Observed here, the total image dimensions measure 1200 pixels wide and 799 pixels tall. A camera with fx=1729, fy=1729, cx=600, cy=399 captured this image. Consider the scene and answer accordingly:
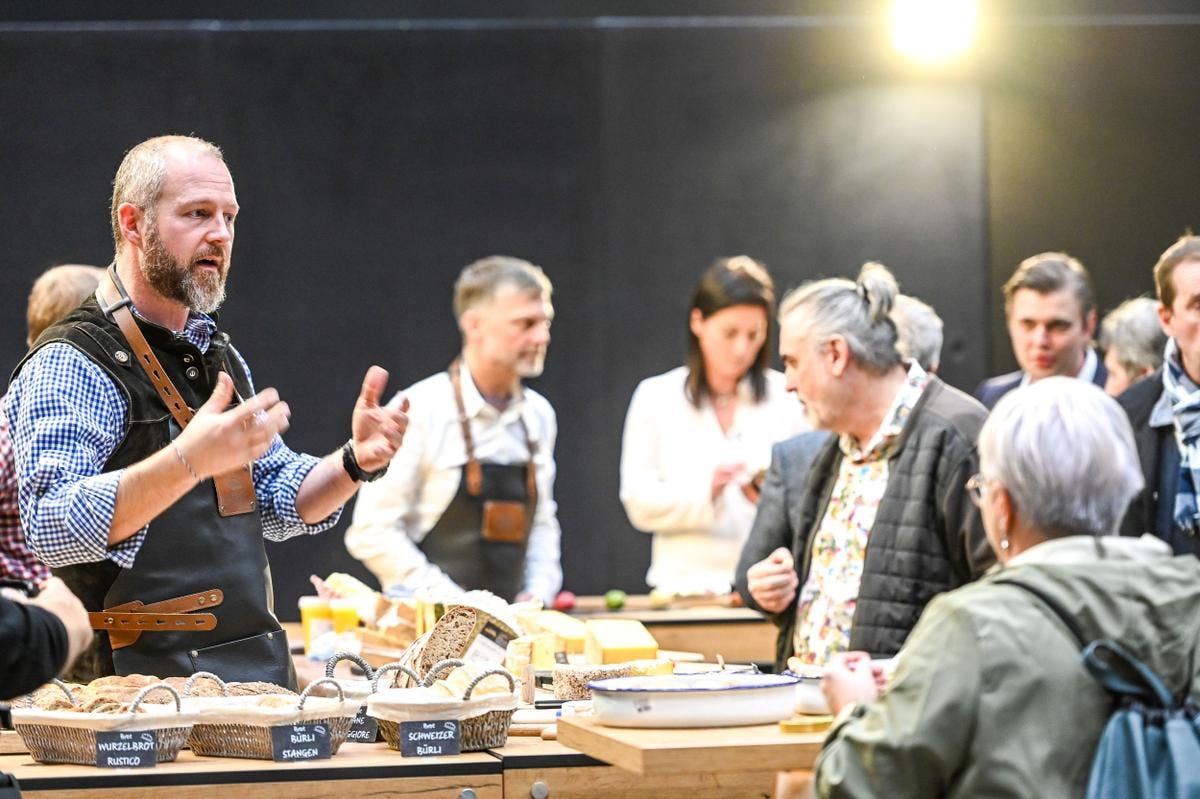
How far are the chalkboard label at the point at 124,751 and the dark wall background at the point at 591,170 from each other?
4483 mm

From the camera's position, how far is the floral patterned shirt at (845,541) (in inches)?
151

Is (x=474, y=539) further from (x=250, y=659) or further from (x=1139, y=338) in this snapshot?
(x=1139, y=338)

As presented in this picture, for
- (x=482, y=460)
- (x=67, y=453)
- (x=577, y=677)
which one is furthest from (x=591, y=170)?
(x=67, y=453)

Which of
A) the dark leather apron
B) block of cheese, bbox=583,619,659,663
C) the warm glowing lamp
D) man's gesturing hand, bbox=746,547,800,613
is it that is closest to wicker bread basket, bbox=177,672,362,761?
block of cheese, bbox=583,619,659,663

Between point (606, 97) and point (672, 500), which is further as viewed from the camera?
point (606, 97)

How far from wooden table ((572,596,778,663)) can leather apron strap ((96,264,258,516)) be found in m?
2.00

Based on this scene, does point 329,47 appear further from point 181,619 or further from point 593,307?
point 181,619

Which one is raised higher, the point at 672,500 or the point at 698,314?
the point at 698,314

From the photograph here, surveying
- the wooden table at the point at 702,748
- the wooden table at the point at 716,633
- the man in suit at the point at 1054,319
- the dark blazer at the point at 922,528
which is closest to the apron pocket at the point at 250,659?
the wooden table at the point at 702,748

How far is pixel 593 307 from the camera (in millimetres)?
7211

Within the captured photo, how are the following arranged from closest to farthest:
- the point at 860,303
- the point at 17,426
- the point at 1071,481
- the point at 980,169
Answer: the point at 1071,481, the point at 17,426, the point at 860,303, the point at 980,169

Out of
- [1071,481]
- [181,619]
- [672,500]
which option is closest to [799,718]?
[1071,481]

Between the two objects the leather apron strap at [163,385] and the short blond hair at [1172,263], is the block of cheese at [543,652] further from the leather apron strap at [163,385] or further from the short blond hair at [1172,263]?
the short blond hair at [1172,263]

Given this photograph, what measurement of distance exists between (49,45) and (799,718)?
17.3 ft
